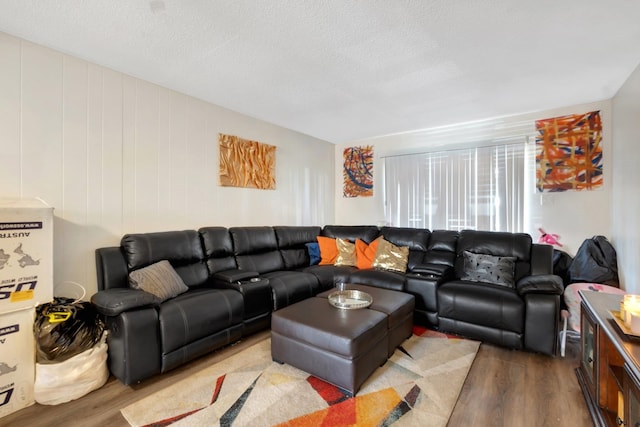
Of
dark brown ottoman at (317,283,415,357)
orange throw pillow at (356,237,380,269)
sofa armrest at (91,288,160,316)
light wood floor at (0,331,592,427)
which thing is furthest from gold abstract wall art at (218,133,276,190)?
light wood floor at (0,331,592,427)

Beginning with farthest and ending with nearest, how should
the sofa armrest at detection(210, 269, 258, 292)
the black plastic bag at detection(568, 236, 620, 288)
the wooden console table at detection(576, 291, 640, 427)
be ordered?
the black plastic bag at detection(568, 236, 620, 288) → the sofa armrest at detection(210, 269, 258, 292) → the wooden console table at detection(576, 291, 640, 427)

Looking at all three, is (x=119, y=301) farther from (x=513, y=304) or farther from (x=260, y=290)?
(x=513, y=304)

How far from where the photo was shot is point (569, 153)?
11.0ft

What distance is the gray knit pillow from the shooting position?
2314 mm

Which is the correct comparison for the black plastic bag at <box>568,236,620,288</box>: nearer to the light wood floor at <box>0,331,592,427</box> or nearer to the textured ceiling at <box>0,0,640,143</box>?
the light wood floor at <box>0,331,592,427</box>

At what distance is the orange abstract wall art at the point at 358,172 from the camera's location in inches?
194

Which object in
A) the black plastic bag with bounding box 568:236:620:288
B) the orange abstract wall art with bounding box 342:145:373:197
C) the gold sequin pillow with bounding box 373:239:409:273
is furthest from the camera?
the orange abstract wall art with bounding box 342:145:373:197

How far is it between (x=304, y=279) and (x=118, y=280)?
172cm

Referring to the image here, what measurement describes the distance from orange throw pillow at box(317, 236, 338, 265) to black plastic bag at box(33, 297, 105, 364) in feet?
8.59

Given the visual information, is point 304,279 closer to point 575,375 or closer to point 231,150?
point 231,150

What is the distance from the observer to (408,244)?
12.2 feet

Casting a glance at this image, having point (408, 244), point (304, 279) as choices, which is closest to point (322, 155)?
point (408, 244)

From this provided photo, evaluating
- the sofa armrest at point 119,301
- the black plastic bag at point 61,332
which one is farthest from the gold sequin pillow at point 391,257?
the black plastic bag at point 61,332

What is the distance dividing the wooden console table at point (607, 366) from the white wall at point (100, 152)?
337 cm
